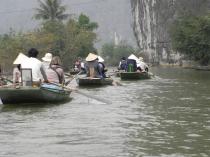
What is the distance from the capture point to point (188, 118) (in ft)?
34.4

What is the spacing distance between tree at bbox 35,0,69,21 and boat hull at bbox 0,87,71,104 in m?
37.0

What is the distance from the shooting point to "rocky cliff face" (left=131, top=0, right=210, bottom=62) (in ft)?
248

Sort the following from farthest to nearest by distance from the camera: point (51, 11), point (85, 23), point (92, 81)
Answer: point (85, 23) → point (51, 11) → point (92, 81)

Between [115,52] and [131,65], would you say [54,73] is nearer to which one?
[131,65]

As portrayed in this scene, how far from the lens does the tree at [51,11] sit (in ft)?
163

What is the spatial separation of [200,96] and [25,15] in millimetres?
156412

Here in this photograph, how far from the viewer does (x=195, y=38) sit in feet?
145

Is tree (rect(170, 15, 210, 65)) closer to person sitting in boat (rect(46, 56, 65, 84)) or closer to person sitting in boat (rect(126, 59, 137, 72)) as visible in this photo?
person sitting in boat (rect(126, 59, 137, 72))

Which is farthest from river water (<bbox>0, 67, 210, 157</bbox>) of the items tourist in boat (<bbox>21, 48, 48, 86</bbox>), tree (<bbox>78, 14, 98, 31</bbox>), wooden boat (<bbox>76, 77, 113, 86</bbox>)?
tree (<bbox>78, 14, 98, 31</bbox>)

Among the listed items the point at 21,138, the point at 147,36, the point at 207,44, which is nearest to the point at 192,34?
the point at 207,44

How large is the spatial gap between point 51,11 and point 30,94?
3860cm

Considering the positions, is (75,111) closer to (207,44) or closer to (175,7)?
(207,44)

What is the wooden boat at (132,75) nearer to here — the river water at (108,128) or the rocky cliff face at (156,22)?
the river water at (108,128)

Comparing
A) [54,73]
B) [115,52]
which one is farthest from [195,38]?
[115,52]
